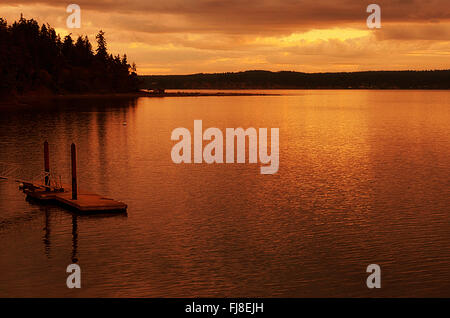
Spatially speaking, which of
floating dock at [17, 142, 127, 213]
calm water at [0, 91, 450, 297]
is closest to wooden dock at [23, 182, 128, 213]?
floating dock at [17, 142, 127, 213]

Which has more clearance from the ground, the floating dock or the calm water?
the floating dock

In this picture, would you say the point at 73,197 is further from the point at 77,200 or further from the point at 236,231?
the point at 236,231

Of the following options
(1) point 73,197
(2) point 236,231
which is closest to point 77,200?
(1) point 73,197

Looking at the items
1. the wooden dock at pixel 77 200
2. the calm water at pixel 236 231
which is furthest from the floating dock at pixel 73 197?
the calm water at pixel 236 231

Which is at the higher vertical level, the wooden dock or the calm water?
the wooden dock

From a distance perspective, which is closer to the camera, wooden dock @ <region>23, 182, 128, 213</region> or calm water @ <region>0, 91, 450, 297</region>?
calm water @ <region>0, 91, 450, 297</region>

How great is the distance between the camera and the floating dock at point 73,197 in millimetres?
32969

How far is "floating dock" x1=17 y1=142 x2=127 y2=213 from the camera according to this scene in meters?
33.0

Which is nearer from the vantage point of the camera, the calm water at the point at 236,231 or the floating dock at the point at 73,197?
the calm water at the point at 236,231

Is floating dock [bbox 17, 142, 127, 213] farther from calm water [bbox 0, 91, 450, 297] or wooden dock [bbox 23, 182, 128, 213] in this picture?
calm water [bbox 0, 91, 450, 297]

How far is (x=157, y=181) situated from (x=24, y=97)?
150656 mm

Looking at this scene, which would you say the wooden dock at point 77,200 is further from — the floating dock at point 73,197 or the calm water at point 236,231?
the calm water at point 236,231

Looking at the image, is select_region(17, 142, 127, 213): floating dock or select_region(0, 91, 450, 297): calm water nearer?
select_region(0, 91, 450, 297): calm water

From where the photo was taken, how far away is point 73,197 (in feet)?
113
